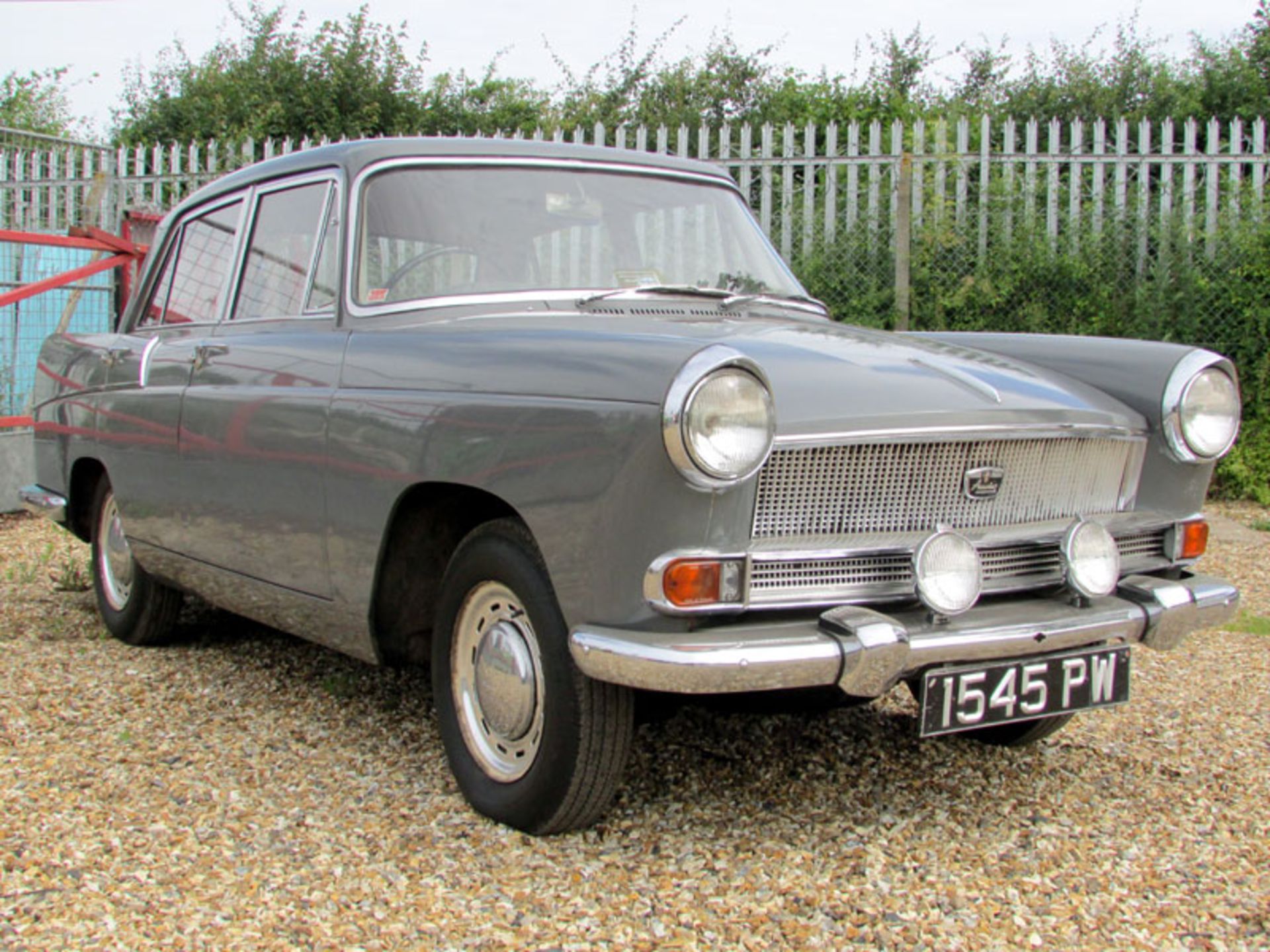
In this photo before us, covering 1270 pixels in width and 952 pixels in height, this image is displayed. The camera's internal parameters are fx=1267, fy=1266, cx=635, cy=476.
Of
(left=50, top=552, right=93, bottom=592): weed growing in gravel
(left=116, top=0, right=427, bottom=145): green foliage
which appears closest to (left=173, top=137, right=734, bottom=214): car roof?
(left=50, top=552, right=93, bottom=592): weed growing in gravel

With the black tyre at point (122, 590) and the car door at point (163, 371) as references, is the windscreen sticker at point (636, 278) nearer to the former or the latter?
the car door at point (163, 371)

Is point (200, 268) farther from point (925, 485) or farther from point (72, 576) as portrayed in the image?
point (925, 485)

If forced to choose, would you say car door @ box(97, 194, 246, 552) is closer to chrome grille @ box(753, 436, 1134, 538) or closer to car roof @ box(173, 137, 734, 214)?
car roof @ box(173, 137, 734, 214)

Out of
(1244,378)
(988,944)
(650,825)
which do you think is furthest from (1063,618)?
(1244,378)

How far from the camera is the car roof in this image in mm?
3543

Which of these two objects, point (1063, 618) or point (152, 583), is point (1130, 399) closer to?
point (1063, 618)

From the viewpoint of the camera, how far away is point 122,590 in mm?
4785

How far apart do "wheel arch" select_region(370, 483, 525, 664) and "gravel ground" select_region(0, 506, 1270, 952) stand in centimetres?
35

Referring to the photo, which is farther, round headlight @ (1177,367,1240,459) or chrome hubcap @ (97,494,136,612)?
chrome hubcap @ (97,494,136,612)

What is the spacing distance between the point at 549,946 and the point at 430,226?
192 centimetres

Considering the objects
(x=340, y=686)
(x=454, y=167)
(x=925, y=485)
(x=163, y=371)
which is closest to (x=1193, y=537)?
(x=925, y=485)

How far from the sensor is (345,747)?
11.5 feet

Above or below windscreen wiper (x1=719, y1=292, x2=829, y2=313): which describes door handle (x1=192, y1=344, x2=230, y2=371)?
below

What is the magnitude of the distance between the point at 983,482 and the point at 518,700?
1.15 m
